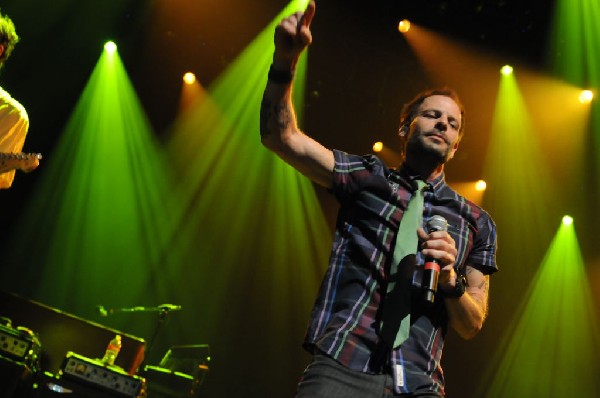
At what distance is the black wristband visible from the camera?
72.8 inches

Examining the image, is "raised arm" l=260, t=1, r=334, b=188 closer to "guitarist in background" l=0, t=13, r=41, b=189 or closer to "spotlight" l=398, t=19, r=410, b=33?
"guitarist in background" l=0, t=13, r=41, b=189

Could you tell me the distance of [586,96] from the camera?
25.2 feet

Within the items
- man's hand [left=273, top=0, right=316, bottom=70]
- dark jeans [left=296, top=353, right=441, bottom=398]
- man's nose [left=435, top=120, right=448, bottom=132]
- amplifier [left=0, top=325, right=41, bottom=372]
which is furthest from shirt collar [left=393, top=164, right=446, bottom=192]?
amplifier [left=0, top=325, right=41, bottom=372]

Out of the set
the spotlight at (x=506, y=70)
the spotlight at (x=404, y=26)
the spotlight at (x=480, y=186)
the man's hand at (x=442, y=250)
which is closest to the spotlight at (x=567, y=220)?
the spotlight at (x=480, y=186)

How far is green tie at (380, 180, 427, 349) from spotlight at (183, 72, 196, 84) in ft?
23.8

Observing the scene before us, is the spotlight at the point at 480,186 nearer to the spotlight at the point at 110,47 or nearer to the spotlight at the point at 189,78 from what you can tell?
the spotlight at the point at 189,78

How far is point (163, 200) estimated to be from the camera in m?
9.30

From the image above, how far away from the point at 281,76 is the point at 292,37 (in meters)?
0.14

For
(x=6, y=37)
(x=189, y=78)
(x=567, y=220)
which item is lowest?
(x=6, y=37)

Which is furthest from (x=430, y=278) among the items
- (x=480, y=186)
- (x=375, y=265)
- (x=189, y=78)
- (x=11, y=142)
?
(x=480, y=186)

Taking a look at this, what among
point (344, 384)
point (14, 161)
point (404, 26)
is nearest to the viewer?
point (344, 384)

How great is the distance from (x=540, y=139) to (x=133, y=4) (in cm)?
603

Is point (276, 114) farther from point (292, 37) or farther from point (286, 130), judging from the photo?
point (292, 37)

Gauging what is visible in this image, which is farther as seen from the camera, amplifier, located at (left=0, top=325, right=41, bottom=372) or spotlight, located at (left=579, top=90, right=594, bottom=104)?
spotlight, located at (left=579, top=90, right=594, bottom=104)
